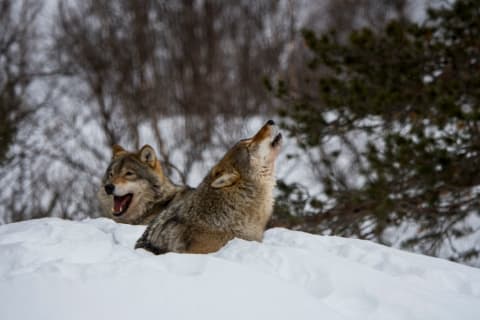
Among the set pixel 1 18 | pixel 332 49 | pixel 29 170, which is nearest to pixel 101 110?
pixel 29 170

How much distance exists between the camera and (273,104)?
16062 mm

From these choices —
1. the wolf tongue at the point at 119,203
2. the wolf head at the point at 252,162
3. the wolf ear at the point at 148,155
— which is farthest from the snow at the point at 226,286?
the wolf ear at the point at 148,155

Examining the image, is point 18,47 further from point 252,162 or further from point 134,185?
point 252,162

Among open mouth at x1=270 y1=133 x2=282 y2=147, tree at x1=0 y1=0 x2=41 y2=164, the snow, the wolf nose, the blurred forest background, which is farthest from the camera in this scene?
tree at x1=0 y1=0 x2=41 y2=164

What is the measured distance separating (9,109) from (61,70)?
9.31ft

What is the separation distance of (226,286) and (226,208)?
5.59 feet

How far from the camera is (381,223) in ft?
29.2

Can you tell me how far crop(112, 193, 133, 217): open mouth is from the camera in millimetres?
7852

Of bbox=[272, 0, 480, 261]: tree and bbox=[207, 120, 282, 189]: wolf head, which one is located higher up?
bbox=[272, 0, 480, 261]: tree

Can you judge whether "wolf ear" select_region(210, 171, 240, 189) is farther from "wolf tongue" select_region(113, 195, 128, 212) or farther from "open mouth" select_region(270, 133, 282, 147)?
"wolf tongue" select_region(113, 195, 128, 212)

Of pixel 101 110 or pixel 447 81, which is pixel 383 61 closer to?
pixel 447 81

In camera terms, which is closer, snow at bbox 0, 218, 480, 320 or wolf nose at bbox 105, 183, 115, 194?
snow at bbox 0, 218, 480, 320

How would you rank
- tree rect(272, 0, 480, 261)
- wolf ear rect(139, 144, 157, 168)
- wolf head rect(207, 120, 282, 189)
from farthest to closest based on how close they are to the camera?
tree rect(272, 0, 480, 261)
wolf ear rect(139, 144, 157, 168)
wolf head rect(207, 120, 282, 189)

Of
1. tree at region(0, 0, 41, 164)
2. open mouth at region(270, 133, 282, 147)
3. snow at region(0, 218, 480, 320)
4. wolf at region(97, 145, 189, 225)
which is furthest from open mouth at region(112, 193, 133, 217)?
tree at region(0, 0, 41, 164)
